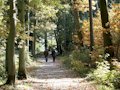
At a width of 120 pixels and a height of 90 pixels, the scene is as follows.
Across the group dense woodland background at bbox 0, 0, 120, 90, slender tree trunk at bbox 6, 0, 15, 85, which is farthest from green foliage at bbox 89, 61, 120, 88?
slender tree trunk at bbox 6, 0, 15, 85

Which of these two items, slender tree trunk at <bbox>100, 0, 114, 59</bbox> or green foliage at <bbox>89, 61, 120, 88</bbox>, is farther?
slender tree trunk at <bbox>100, 0, 114, 59</bbox>

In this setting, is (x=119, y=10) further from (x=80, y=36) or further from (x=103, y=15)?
(x=80, y=36)

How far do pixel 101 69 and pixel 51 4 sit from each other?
5721 mm

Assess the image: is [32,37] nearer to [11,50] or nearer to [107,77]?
[11,50]

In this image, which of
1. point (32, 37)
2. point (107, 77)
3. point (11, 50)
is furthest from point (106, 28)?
point (11, 50)

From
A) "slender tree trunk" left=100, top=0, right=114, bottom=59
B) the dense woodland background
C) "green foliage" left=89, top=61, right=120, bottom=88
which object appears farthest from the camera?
"slender tree trunk" left=100, top=0, right=114, bottom=59

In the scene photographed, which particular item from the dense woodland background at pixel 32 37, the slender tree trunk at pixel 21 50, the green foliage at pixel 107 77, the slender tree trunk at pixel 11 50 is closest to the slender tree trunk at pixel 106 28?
the dense woodland background at pixel 32 37

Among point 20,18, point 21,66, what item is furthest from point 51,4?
point 21,66

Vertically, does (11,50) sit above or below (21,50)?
above

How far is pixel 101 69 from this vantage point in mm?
16578

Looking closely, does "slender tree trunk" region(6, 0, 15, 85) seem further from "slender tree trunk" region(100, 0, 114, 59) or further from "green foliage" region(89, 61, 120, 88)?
"slender tree trunk" region(100, 0, 114, 59)

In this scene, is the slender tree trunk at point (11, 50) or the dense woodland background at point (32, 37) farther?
the dense woodland background at point (32, 37)

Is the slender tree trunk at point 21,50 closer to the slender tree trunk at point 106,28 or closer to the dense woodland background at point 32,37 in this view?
the dense woodland background at point 32,37

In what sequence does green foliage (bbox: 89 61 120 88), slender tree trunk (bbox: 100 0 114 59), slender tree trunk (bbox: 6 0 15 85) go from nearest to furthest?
slender tree trunk (bbox: 6 0 15 85)
green foliage (bbox: 89 61 120 88)
slender tree trunk (bbox: 100 0 114 59)
